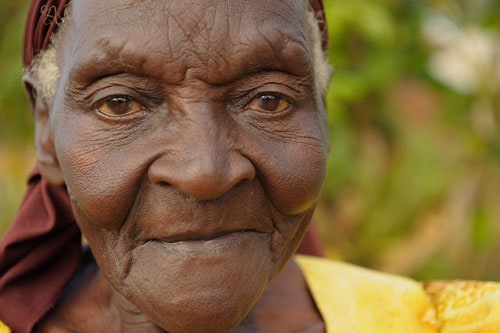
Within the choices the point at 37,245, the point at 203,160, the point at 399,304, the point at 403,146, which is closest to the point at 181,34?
the point at 203,160

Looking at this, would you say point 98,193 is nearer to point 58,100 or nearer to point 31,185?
point 58,100

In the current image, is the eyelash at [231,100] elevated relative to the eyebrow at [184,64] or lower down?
lower down

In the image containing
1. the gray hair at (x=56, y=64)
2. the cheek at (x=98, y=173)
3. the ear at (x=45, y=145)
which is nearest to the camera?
the cheek at (x=98, y=173)

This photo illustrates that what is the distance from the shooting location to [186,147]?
1.78 m

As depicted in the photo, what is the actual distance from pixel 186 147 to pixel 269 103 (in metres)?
0.30

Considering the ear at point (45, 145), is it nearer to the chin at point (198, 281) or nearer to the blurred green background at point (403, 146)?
the chin at point (198, 281)

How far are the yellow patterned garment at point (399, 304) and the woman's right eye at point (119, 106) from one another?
0.69 m

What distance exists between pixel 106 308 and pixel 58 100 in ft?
2.13

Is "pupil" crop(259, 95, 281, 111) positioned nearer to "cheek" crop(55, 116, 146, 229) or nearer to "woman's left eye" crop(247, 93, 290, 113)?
"woman's left eye" crop(247, 93, 290, 113)

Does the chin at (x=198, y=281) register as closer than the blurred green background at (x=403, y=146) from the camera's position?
Yes

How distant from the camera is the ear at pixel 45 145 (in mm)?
2223

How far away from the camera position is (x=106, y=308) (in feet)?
7.61

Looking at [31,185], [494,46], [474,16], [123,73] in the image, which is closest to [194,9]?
[123,73]

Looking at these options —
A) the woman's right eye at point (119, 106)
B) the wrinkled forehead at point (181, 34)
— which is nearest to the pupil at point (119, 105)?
the woman's right eye at point (119, 106)
